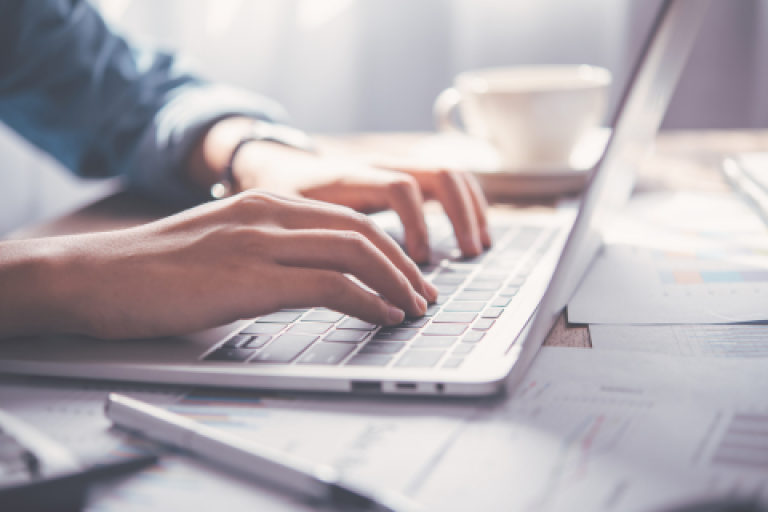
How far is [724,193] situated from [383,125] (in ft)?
4.00

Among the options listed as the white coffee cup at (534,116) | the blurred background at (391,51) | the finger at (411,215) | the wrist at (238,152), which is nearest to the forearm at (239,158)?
the wrist at (238,152)

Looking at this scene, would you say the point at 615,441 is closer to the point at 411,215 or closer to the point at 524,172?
the point at 411,215

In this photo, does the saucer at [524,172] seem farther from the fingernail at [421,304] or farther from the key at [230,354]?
the key at [230,354]

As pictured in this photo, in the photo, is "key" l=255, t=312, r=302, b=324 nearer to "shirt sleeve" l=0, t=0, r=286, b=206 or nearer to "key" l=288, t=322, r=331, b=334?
"key" l=288, t=322, r=331, b=334

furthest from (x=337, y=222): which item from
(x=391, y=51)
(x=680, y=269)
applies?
(x=391, y=51)

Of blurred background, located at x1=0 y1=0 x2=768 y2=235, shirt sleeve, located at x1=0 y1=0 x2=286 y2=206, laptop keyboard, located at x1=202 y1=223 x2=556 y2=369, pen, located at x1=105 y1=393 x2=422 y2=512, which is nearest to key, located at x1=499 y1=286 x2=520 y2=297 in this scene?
laptop keyboard, located at x1=202 y1=223 x2=556 y2=369

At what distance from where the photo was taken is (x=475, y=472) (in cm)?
25

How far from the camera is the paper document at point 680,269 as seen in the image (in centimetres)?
42

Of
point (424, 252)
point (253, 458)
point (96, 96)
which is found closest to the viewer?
point (253, 458)

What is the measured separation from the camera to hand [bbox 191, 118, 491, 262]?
57 cm

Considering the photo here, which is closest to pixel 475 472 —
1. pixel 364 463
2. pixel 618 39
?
pixel 364 463

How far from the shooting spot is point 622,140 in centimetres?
41

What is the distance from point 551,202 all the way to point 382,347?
0.49m

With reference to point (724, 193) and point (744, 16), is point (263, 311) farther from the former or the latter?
point (744, 16)
